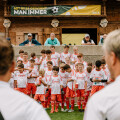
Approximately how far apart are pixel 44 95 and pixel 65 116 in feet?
4.54

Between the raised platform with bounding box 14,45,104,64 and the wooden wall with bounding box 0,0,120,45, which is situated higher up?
→ the wooden wall with bounding box 0,0,120,45

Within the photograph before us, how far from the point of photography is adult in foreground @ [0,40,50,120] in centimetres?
139

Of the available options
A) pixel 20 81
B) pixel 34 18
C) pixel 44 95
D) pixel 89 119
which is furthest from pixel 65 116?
pixel 34 18

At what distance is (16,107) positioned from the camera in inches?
55.0

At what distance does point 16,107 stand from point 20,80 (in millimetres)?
7945

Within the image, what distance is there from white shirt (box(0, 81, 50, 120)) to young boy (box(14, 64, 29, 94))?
7.86 meters

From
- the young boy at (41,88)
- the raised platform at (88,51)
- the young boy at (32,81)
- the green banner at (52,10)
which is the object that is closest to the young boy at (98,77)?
the young boy at (41,88)

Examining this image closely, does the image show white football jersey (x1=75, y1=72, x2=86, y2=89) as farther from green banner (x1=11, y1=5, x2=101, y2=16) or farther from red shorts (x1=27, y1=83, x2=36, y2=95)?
green banner (x1=11, y1=5, x2=101, y2=16)

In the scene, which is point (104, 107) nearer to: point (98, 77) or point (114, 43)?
point (114, 43)

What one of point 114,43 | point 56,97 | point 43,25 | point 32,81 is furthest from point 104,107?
point 43,25

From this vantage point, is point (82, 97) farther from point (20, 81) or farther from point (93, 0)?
point (93, 0)

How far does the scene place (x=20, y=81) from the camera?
9.23 m

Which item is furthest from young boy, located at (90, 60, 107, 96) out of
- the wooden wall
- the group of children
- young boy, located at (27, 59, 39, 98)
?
the wooden wall

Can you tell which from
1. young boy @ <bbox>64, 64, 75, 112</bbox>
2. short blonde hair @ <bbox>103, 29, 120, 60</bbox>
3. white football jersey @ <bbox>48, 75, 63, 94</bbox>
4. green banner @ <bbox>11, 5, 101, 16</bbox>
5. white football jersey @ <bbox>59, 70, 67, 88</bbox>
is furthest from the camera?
green banner @ <bbox>11, 5, 101, 16</bbox>
